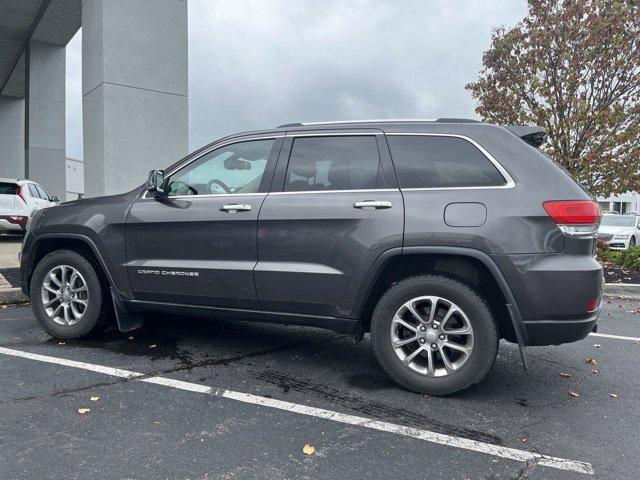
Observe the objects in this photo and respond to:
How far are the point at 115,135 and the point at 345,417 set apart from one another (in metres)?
7.46

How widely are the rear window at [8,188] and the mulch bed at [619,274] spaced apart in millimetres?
13000

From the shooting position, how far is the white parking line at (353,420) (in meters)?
2.70

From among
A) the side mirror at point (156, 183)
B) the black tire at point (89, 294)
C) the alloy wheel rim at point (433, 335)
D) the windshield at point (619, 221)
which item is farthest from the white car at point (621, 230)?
the black tire at point (89, 294)

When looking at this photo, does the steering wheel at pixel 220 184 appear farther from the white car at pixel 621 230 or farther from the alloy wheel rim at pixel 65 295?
the white car at pixel 621 230

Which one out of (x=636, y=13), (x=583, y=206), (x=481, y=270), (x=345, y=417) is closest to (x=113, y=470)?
(x=345, y=417)

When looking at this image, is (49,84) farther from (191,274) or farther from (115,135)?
(191,274)

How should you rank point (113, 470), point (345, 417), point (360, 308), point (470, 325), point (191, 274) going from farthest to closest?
point (191, 274) → point (360, 308) → point (470, 325) → point (345, 417) → point (113, 470)

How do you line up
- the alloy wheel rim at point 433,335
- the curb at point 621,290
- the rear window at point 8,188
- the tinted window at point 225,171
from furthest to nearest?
the rear window at point 8,188
the curb at point 621,290
the tinted window at point 225,171
the alloy wheel rim at point 433,335

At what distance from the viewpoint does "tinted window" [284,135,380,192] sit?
3.74 meters

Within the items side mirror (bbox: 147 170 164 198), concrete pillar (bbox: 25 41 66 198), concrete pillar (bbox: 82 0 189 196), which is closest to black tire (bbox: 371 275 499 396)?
side mirror (bbox: 147 170 164 198)

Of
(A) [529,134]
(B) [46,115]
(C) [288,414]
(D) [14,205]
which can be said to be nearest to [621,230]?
(A) [529,134]

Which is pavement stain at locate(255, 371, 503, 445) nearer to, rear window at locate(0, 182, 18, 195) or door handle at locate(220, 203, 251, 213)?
door handle at locate(220, 203, 251, 213)

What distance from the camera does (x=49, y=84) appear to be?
72.4 ft

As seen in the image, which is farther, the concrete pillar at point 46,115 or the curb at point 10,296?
the concrete pillar at point 46,115
